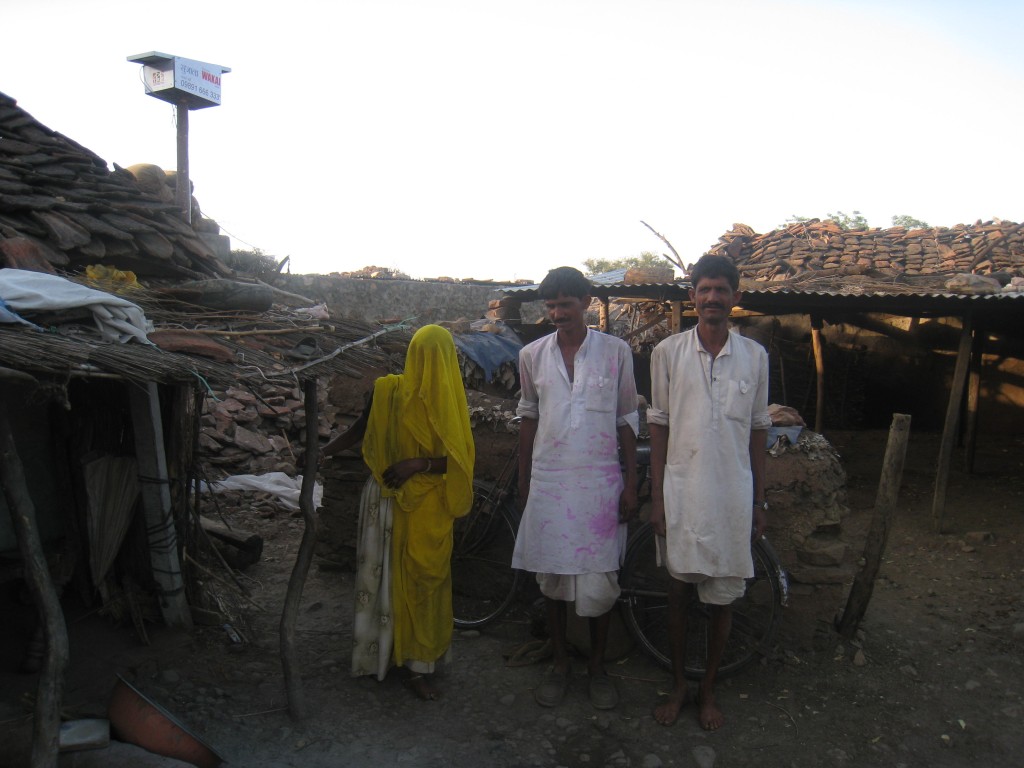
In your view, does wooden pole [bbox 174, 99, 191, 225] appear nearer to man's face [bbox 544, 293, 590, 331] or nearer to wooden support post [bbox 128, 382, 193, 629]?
wooden support post [bbox 128, 382, 193, 629]

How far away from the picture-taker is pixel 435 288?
1254 centimetres

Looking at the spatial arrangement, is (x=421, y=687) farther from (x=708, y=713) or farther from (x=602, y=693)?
(x=708, y=713)

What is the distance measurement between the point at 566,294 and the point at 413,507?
1.26 meters

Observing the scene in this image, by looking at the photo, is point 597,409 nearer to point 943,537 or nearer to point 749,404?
point 749,404

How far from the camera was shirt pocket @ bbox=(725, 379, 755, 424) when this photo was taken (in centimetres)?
326

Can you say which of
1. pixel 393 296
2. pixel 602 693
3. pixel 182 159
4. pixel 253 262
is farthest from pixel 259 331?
pixel 393 296

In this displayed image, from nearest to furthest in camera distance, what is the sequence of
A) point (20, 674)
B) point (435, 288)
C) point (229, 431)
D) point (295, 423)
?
1. point (20, 674)
2. point (229, 431)
3. point (295, 423)
4. point (435, 288)

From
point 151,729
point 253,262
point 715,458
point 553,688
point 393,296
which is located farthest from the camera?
point 393,296

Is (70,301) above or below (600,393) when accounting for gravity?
above

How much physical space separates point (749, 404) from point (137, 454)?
3.17 meters

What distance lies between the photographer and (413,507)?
3627 millimetres

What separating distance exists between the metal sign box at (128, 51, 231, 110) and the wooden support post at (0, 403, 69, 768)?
6.33m

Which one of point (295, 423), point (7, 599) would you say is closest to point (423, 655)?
point (7, 599)

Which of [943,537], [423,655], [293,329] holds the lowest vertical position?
[943,537]
